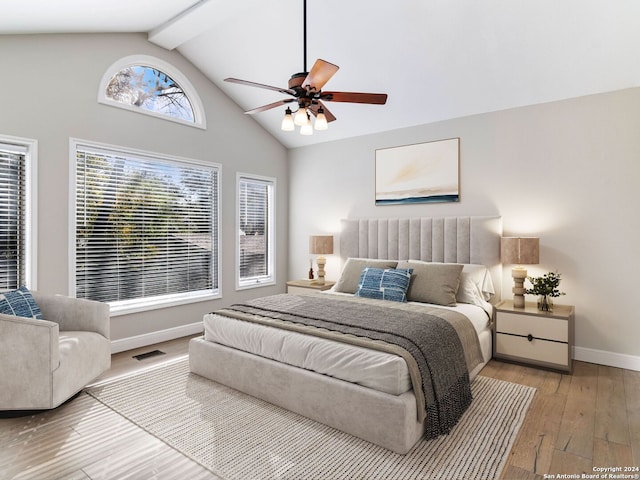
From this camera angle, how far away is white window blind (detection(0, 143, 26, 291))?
10.3 ft

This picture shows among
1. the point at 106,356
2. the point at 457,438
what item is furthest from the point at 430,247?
the point at 106,356

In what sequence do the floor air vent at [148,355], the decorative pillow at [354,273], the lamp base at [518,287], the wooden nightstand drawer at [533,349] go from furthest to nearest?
the decorative pillow at [354,273] < the floor air vent at [148,355] < the lamp base at [518,287] < the wooden nightstand drawer at [533,349]

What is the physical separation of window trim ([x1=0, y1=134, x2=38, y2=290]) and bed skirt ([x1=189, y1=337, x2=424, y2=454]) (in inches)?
65.0

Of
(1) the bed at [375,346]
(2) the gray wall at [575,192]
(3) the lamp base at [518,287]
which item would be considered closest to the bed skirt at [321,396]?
(1) the bed at [375,346]

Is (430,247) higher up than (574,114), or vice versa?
(574,114)

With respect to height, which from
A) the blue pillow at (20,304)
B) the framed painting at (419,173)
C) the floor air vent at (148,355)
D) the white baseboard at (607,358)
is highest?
the framed painting at (419,173)

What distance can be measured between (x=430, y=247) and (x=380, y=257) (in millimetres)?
663

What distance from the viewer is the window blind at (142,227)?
144 inches

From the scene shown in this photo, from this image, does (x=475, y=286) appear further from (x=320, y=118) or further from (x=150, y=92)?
(x=150, y=92)

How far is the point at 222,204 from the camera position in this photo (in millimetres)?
4828

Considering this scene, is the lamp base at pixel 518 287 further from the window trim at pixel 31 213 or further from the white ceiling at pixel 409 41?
the window trim at pixel 31 213

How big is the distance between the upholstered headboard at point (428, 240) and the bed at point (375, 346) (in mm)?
12

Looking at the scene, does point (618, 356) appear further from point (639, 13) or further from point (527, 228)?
point (639, 13)

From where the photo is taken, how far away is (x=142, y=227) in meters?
4.09
